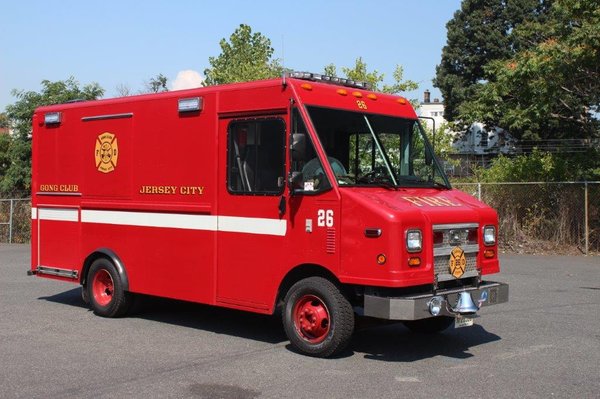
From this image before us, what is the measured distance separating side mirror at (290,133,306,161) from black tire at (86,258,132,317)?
138 inches

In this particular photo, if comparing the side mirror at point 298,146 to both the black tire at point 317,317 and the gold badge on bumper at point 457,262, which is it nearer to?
the black tire at point 317,317

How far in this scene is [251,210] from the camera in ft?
26.1

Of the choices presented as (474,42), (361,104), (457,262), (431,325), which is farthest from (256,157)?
(474,42)

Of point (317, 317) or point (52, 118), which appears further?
point (52, 118)

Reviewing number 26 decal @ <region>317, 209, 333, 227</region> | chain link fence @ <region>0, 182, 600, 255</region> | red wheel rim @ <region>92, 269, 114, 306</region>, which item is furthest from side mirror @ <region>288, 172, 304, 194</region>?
chain link fence @ <region>0, 182, 600, 255</region>

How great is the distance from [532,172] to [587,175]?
4.78ft

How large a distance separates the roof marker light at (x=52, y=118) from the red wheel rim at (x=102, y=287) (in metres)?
2.36

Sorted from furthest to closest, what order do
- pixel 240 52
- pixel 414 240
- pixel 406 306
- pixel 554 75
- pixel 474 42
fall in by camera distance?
pixel 474 42, pixel 240 52, pixel 554 75, pixel 414 240, pixel 406 306

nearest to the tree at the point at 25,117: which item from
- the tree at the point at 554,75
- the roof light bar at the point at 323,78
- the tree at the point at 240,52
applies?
the tree at the point at 240,52

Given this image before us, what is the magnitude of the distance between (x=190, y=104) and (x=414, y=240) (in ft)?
10.9

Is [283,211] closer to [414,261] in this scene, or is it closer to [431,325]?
[414,261]

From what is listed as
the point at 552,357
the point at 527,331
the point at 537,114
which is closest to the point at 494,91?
the point at 537,114

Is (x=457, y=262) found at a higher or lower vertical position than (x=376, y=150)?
lower

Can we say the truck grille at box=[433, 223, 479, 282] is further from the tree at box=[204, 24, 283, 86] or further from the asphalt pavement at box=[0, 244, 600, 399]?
the tree at box=[204, 24, 283, 86]
